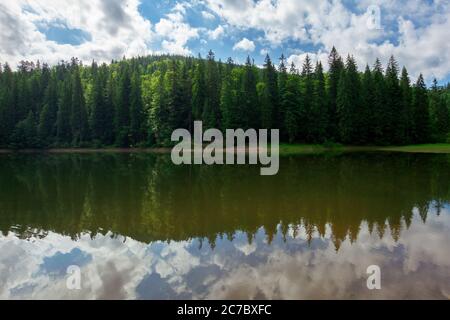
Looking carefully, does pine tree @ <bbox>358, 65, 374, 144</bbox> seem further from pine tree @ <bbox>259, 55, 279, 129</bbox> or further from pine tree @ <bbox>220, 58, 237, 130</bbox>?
pine tree @ <bbox>220, 58, 237, 130</bbox>

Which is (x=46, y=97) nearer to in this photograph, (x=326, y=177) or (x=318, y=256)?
(x=326, y=177)

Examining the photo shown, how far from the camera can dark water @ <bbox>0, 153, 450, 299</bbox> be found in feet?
23.5

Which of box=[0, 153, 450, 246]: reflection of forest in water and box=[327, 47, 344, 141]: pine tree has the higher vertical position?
box=[327, 47, 344, 141]: pine tree

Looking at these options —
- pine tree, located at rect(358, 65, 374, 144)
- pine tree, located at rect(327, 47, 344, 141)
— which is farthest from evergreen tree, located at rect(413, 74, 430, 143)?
pine tree, located at rect(327, 47, 344, 141)

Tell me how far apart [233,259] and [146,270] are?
2.29 meters

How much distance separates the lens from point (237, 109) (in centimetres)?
6138

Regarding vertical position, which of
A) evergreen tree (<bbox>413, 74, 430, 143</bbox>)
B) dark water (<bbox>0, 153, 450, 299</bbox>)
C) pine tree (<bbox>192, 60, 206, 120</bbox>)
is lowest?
dark water (<bbox>0, 153, 450, 299</bbox>)

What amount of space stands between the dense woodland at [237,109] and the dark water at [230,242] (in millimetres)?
43658

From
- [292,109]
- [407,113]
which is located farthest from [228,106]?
[407,113]

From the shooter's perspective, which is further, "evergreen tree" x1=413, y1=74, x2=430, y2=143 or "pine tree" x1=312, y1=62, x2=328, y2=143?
→ "evergreen tree" x1=413, y1=74, x2=430, y2=143

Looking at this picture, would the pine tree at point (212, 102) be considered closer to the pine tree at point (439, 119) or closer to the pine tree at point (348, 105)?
the pine tree at point (348, 105)

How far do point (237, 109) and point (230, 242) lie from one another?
173ft

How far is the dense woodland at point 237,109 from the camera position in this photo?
198 feet

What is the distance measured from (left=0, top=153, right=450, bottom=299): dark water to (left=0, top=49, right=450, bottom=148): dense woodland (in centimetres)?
4366
